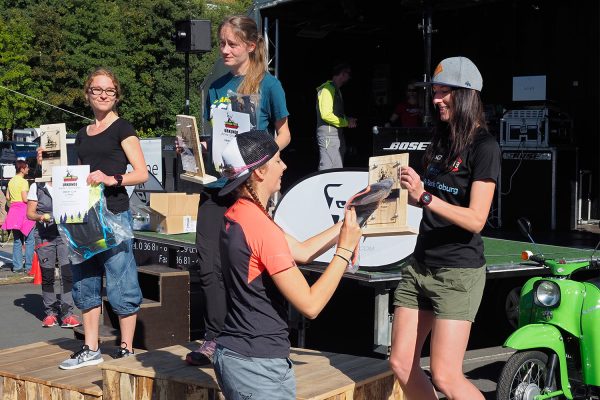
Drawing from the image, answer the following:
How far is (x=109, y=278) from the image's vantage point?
5.04 meters

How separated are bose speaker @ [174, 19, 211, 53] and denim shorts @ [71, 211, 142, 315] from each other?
932cm

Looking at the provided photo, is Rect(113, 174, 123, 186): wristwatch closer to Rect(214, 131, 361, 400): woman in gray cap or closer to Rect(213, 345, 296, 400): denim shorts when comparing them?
Rect(214, 131, 361, 400): woman in gray cap

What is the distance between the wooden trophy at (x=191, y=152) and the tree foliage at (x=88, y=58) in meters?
38.4

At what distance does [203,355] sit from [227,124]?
1.19 m

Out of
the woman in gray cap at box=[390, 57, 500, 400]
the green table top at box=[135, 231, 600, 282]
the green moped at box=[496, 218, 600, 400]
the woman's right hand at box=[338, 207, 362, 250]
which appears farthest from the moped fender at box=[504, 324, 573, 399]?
the woman's right hand at box=[338, 207, 362, 250]

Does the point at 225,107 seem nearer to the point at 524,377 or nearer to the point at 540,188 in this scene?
the point at 524,377

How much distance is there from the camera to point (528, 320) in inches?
213

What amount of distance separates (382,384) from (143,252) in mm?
5394

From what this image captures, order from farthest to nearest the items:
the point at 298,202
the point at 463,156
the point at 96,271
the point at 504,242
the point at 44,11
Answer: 1. the point at 44,11
2. the point at 504,242
3. the point at 298,202
4. the point at 96,271
5. the point at 463,156

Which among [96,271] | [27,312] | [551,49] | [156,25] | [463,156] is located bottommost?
[27,312]

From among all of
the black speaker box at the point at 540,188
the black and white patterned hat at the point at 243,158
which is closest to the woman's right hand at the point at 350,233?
the black and white patterned hat at the point at 243,158

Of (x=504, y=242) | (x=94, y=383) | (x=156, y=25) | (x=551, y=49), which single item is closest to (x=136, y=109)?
(x=156, y=25)

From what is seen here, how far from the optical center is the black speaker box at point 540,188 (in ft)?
33.9

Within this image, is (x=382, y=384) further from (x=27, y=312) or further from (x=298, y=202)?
(x=27, y=312)
